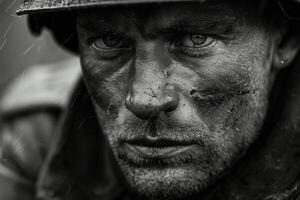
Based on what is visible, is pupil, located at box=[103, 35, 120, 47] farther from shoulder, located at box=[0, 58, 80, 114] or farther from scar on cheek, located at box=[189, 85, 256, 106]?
shoulder, located at box=[0, 58, 80, 114]

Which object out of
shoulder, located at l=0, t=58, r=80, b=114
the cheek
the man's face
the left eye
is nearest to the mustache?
the man's face

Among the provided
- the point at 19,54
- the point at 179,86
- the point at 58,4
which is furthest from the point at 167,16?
the point at 19,54

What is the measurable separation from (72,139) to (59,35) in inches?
16.7

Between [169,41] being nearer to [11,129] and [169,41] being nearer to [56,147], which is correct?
[56,147]

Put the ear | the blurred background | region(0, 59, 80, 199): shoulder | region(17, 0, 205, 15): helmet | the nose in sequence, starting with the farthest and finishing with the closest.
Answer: the blurred background < region(0, 59, 80, 199): shoulder < the ear < the nose < region(17, 0, 205, 15): helmet

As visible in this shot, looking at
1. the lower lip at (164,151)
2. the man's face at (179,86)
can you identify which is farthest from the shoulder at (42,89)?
the lower lip at (164,151)

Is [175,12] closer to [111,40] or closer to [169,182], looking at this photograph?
[111,40]

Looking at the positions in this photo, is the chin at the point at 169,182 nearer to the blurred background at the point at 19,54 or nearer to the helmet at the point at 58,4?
the helmet at the point at 58,4

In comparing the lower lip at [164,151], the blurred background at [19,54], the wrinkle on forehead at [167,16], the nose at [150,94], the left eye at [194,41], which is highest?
the wrinkle on forehead at [167,16]

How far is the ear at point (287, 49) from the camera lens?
2064 mm

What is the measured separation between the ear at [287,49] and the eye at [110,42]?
51 centimetres

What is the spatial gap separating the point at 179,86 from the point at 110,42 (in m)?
0.29

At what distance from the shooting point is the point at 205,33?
183 cm

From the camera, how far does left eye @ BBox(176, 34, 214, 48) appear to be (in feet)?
6.08
